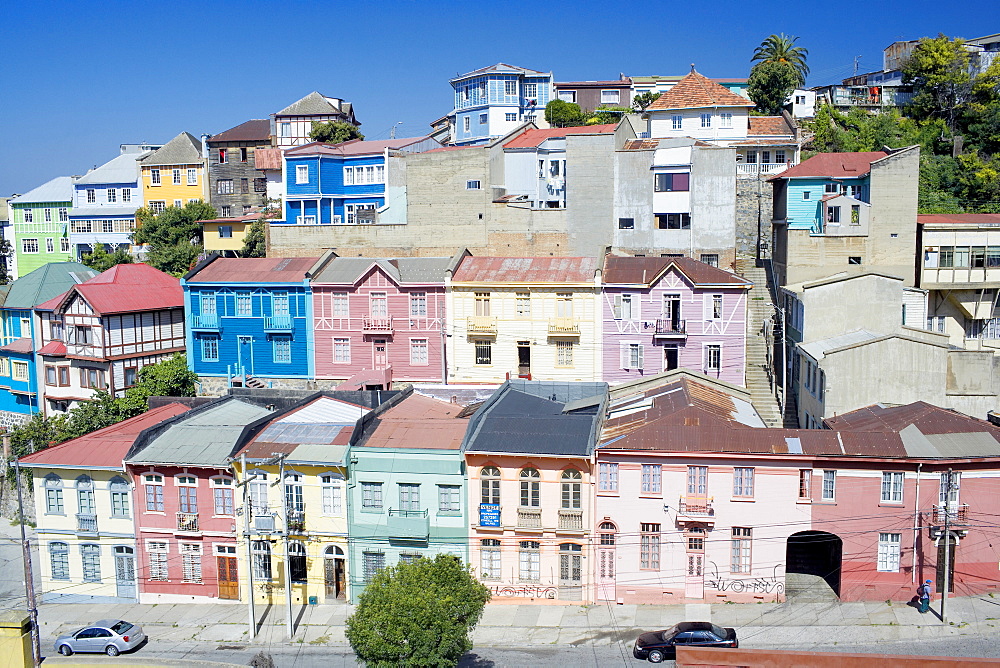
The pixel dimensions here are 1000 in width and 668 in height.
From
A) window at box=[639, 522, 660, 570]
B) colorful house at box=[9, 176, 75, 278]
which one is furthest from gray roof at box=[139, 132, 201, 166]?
window at box=[639, 522, 660, 570]

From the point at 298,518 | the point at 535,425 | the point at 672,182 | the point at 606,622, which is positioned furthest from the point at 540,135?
the point at 606,622

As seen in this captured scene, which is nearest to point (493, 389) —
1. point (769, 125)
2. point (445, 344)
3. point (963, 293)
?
point (445, 344)

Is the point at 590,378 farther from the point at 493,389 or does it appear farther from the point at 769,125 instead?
the point at 769,125

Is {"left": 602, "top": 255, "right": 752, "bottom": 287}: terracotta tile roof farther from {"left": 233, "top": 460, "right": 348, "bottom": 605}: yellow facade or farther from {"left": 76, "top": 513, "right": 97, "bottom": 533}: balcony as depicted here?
{"left": 76, "top": 513, "right": 97, "bottom": 533}: balcony

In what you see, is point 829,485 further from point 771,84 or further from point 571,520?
point 771,84

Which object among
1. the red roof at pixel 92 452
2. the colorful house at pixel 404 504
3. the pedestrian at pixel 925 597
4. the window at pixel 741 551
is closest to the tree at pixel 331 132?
the red roof at pixel 92 452
